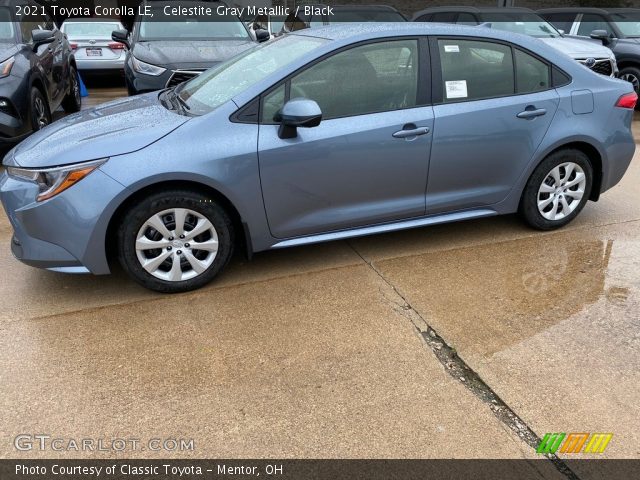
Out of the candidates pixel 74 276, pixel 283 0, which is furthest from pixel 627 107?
pixel 283 0

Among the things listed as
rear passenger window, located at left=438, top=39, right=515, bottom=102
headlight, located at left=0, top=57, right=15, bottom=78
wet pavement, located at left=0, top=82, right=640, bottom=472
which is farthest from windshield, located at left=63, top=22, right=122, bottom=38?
rear passenger window, located at left=438, top=39, right=515, bottom=102

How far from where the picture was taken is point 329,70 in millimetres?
3584

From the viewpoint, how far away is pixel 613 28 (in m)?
9.92

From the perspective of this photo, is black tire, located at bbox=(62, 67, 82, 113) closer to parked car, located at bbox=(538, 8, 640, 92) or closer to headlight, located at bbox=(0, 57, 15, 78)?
headlight, located at bbox=(0, 57, 15, 78)

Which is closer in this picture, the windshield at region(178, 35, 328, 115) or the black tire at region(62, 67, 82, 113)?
the windshield at region(178, 35, 328, 115)

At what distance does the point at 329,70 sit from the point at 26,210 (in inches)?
79.0

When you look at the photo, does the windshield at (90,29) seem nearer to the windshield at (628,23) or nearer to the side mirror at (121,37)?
the side mirror at (121,37)

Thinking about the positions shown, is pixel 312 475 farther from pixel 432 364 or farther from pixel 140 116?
pixel 140 116

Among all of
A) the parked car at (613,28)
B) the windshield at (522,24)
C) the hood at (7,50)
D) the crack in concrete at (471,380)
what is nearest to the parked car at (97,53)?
the hood at (7,50)

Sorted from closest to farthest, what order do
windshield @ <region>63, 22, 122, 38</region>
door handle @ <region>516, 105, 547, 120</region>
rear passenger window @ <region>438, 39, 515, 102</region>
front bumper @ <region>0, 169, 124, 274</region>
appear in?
front bumper @ <region>0, 169, 124, 274</region> → rear passenger window @ <region>438, 39, 515, 102</region> → door handle @ <region>516, 105, 547, 120</region> → windshield @ <region>63, 22, 122, 38</region>

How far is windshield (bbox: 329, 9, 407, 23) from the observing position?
33.6 feet

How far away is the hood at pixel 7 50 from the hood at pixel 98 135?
2801mm

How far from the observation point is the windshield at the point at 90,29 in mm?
10938

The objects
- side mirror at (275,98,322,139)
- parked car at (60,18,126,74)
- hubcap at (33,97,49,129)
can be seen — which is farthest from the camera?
parked car at (60,18,126,74)
